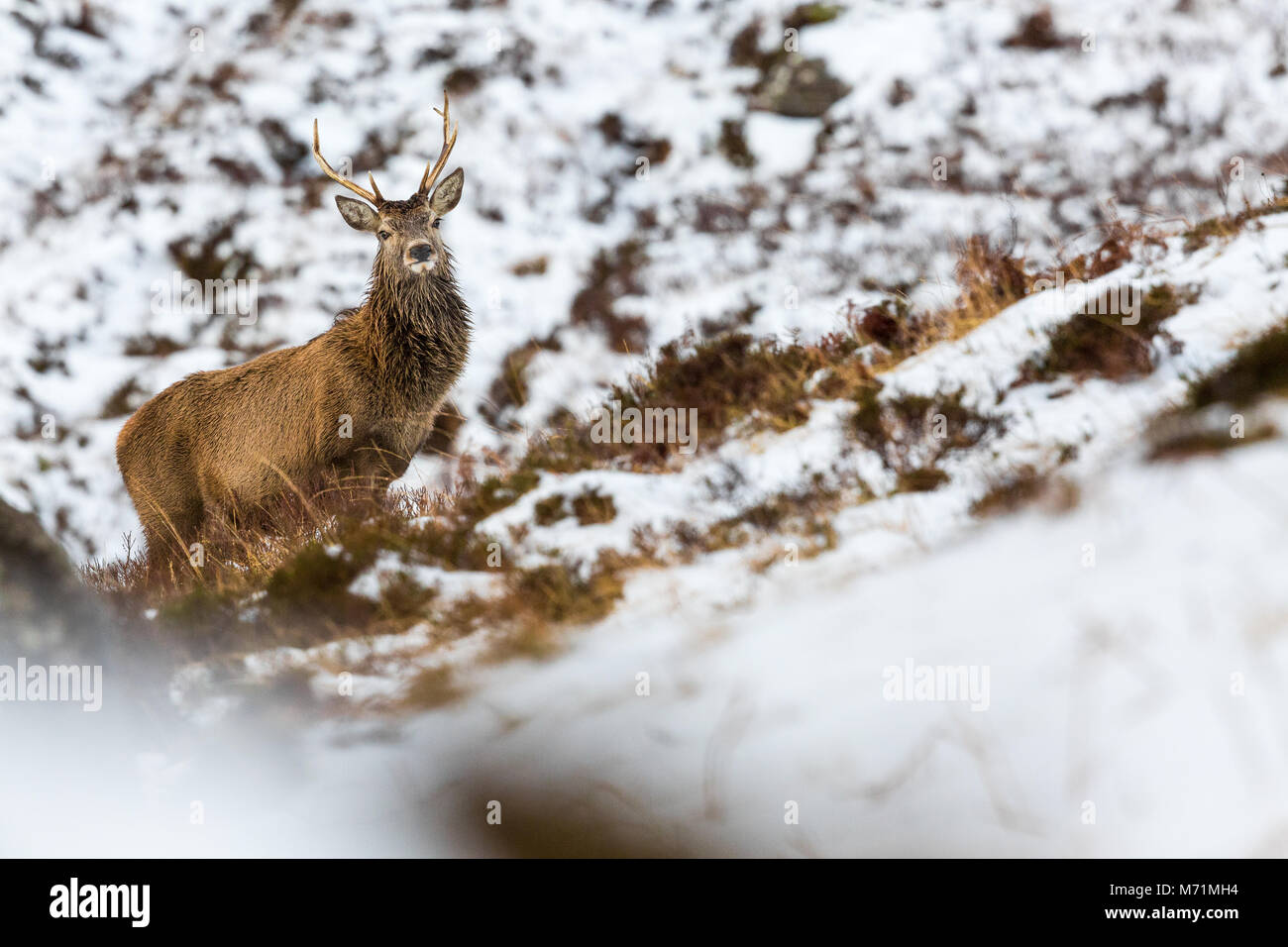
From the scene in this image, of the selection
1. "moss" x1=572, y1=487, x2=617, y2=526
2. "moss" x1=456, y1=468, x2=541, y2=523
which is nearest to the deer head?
"moss" x1=456, y1=468, x2=541, y2=523

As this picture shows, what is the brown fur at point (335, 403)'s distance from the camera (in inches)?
277

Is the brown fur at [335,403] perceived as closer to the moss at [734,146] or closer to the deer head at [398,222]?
the deer head at [398,222]

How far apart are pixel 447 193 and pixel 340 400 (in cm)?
183

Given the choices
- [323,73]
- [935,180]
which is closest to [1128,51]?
[935,180]

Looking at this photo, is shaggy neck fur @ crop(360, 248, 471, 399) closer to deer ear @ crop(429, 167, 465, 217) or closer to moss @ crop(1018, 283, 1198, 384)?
deer ear @ crop(429, 167, 465, 217)

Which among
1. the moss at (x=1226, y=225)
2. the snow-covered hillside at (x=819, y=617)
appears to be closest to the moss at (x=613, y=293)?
the snow-covered hillside at (x=819, y=617)

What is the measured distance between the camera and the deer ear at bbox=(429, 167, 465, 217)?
7.60 meters

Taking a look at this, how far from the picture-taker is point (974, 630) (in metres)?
3.71

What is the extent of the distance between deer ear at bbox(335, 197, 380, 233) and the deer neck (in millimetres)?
358
